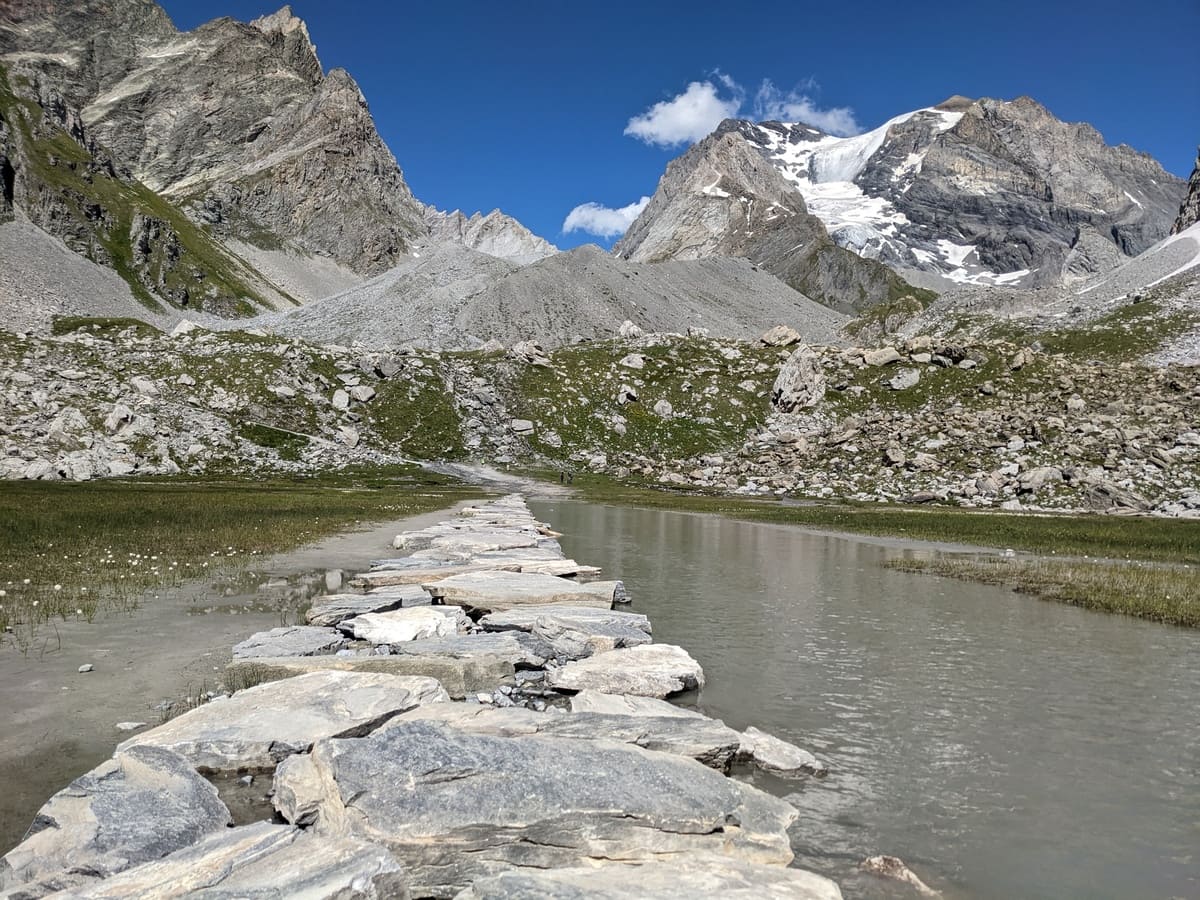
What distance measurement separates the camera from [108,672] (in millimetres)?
12469

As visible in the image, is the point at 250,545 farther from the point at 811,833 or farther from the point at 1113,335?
the point at 1113,335

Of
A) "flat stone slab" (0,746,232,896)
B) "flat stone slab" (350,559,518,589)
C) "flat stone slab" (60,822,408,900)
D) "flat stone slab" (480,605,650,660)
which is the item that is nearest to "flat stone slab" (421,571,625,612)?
"flat stone slab" (350,559,518,589)

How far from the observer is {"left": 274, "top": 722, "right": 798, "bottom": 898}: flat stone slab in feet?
22.3

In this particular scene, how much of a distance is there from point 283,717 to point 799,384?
100650 millimetres

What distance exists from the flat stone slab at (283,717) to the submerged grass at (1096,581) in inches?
857

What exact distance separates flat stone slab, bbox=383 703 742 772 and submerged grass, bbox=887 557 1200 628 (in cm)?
1810

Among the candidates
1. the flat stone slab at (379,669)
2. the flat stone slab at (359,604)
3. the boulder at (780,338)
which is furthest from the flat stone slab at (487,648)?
the boulder at (780,338)

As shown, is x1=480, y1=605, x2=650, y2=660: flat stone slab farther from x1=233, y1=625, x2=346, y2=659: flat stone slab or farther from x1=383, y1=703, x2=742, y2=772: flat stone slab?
x1=383, y1=703, x2=742, y2=772: flat stone slab

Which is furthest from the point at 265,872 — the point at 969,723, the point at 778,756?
the point at 969,723

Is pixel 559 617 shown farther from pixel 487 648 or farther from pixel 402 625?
pixel 402 625

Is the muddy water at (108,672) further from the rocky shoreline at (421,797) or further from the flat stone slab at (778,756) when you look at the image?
the flat stone slab at (778,756)

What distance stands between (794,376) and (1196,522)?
197 ft

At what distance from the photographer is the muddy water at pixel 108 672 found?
28.8ft

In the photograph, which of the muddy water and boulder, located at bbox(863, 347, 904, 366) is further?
boulder, located at bbox(863, 347, 904, 366)
